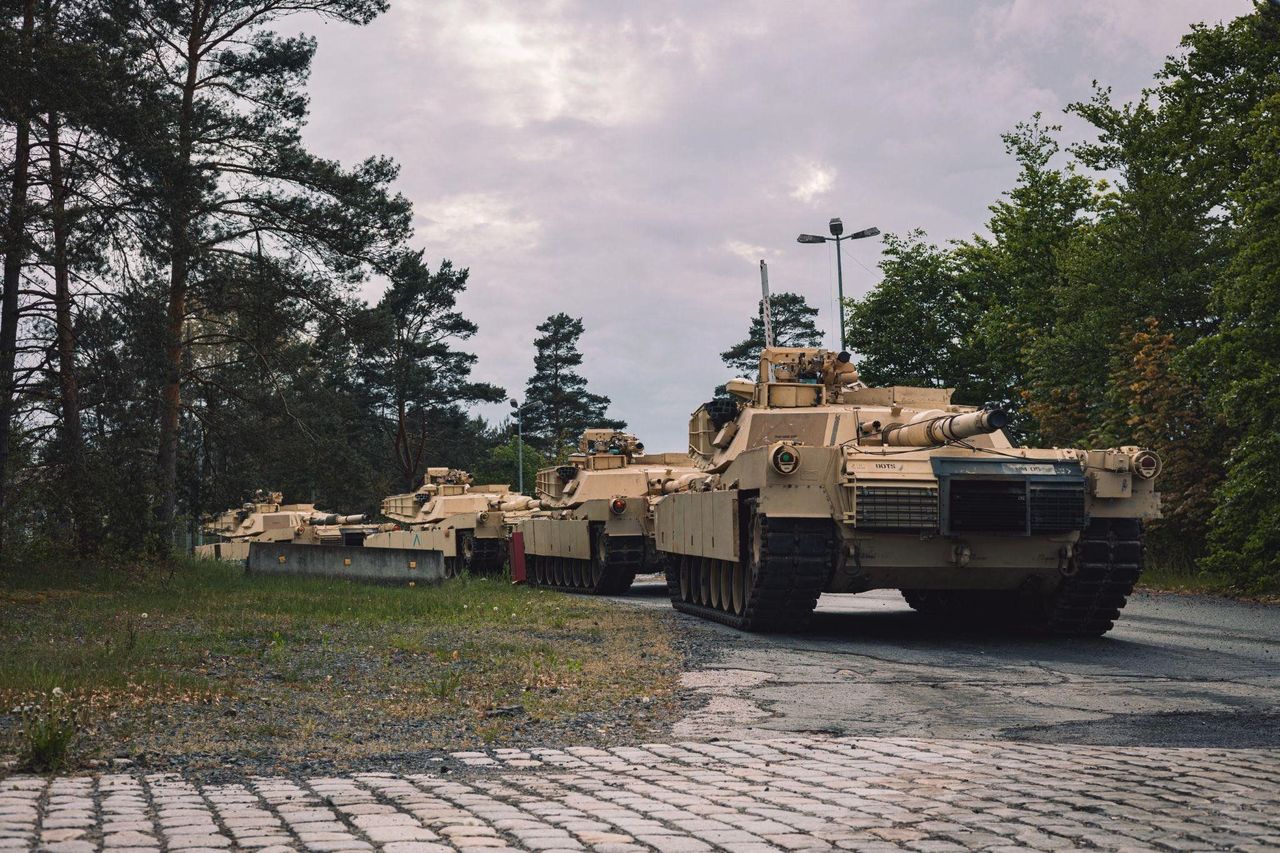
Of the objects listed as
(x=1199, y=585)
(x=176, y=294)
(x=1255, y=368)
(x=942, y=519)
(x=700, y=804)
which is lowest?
(x=700, y=804)

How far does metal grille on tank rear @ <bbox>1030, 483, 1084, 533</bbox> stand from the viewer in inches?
553

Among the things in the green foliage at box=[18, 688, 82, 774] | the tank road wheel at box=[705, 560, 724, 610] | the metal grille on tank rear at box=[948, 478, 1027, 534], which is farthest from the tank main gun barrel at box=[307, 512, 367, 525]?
the green foliage at box=[18, 688, 82, 774]

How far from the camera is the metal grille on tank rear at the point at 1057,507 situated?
1404 centimetres

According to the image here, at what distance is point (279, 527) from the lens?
1619 inches

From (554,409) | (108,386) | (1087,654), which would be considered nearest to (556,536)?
(108,386)

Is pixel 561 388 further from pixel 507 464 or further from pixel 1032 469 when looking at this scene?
pixel 1032 469

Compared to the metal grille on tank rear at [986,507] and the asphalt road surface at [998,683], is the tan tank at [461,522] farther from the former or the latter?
the metal grille on tank rear at [986,507]

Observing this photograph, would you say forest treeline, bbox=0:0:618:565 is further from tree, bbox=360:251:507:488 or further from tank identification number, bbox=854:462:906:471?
tree, bbox=360:251:507:488

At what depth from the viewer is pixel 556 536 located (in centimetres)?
2802

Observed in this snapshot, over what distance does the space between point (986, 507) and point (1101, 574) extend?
1.40 m

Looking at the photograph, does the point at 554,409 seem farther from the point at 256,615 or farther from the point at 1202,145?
the point at 256,615

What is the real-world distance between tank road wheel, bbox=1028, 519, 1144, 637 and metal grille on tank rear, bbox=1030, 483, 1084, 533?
39 centimetres

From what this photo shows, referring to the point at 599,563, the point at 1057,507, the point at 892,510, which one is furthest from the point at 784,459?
the point at 599,563

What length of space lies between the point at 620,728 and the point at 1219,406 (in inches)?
629
